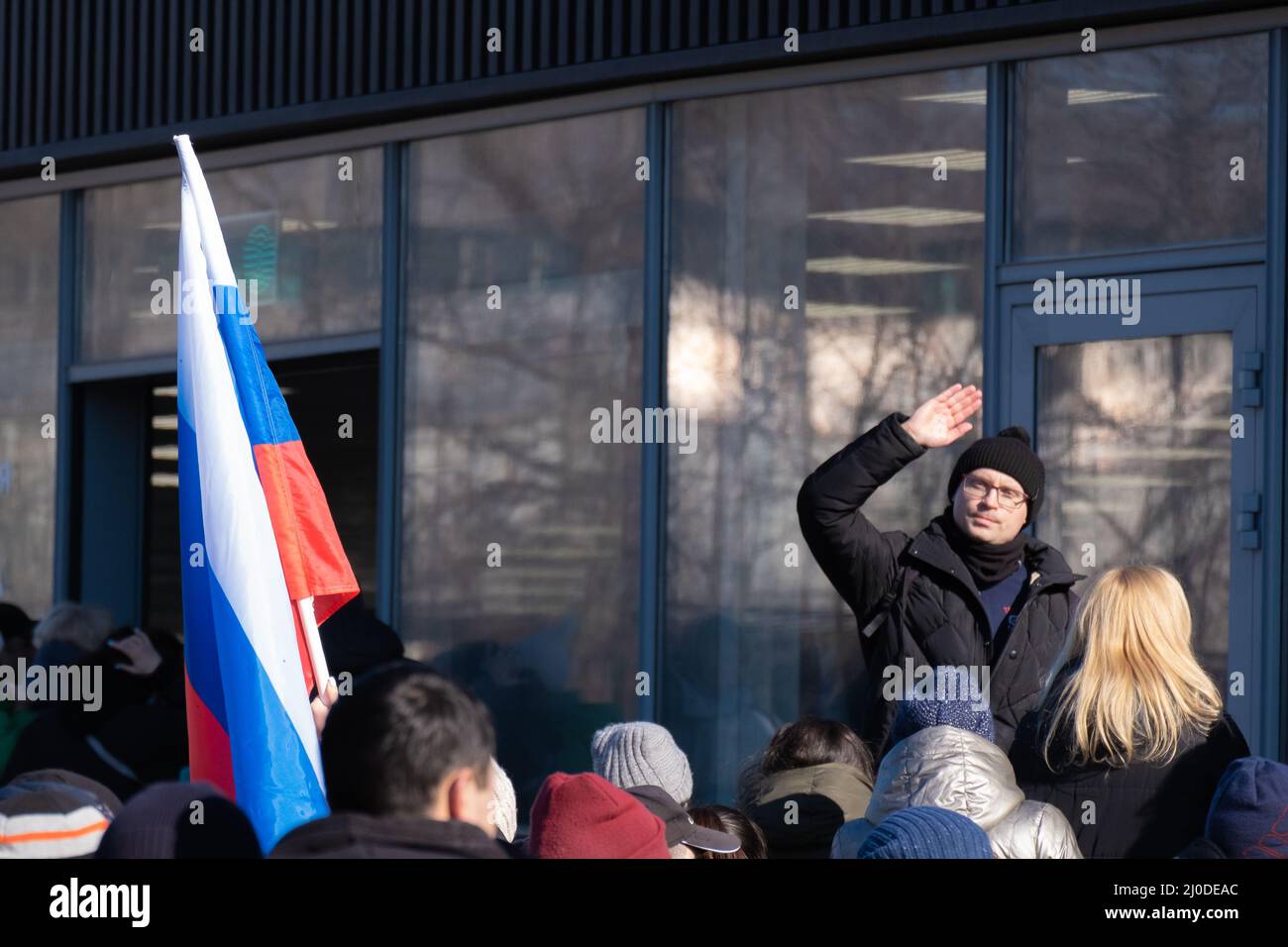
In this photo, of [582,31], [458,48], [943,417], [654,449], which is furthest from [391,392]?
[943,417]

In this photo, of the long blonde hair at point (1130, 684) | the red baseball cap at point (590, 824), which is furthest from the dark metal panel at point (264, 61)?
the red baseball cap at point (590, 824)

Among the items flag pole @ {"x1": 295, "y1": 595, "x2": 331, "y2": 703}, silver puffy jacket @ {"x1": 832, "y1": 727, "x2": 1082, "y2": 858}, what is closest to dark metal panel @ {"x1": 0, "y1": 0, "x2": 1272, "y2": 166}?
flag pole @ {"x1": 295, "y1": 595, "x2": 331, "y2": 703}

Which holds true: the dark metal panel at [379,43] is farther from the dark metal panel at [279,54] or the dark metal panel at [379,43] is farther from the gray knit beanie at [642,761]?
the gray knit beanie at [642,761]

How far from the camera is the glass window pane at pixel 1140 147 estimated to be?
6.89m

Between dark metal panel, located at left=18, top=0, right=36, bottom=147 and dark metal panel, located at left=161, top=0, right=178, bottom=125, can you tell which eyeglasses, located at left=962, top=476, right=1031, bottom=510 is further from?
dark metal panel, located at left=18, top=0, right=36, bottom=147

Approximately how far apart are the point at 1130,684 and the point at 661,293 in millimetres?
4430

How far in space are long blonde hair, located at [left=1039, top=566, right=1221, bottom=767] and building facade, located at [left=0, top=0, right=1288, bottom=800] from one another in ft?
8.86

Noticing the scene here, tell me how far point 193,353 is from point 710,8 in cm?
380

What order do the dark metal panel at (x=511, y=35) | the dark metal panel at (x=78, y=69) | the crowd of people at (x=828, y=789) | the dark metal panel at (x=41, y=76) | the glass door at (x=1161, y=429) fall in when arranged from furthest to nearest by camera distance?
the dark metal panel at (x=41, y=76) < the dark metal panel at (x=78, y=69) < the dark metal panel at (x=511, y=35) < the glass door at (x=1161, y=429) < the crowd of people at (x=828, y=789)

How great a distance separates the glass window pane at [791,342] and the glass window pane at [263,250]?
1.82m
